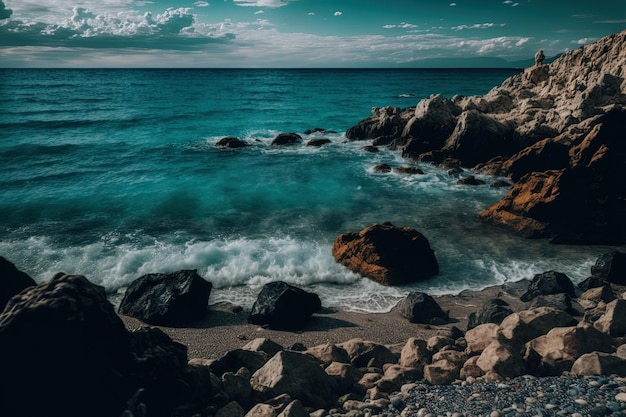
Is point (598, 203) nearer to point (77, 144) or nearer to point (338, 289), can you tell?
point (338, 289)

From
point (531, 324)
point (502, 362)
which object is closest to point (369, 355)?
point (502, 362)

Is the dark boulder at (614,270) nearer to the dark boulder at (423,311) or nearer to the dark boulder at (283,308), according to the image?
the dark boulder at (423,311)

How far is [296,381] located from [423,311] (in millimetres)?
6300

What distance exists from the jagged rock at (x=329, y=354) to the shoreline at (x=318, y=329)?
1.70 m

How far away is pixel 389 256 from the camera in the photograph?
1587 centimetres

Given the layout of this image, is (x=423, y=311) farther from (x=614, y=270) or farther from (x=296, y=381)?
(x=614, y=270)

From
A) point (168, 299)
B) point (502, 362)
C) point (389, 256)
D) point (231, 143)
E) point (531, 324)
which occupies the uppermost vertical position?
point (231, 143)

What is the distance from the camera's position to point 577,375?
7.64m

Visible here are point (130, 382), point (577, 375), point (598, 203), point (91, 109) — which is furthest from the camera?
point (91, 109)

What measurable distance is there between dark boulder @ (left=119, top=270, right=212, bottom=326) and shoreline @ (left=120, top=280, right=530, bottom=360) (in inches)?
11.2

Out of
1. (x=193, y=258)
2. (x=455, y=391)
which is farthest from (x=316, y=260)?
(x=455, y=391)

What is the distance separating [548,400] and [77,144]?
4694 centimetres

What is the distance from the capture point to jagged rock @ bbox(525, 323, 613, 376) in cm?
827

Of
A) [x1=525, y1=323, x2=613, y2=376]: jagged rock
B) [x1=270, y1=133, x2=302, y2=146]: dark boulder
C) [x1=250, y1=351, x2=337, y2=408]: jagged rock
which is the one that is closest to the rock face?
[x1=525, y1=323, x2=613, y2=376]: jagged rock
